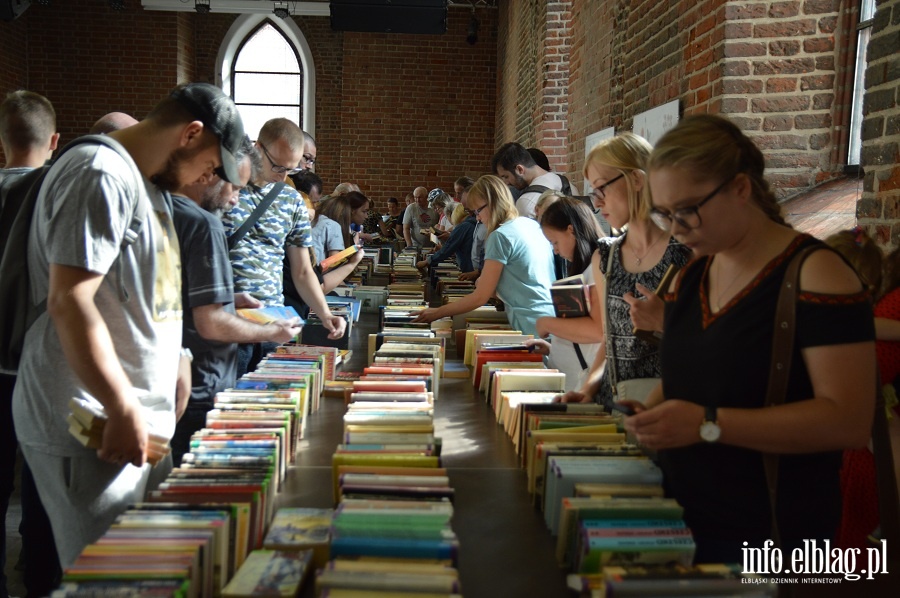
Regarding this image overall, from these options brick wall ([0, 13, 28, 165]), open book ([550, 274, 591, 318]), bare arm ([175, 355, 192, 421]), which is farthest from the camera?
brick wall ([0, 13, 28, 165])

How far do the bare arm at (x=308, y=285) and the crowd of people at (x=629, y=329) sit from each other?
72 centimetres

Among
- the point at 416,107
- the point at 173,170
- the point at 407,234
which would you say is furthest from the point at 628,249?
the point at 416,107

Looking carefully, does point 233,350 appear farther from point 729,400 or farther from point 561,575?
point 729,400

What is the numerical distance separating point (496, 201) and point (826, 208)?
1.66 metres

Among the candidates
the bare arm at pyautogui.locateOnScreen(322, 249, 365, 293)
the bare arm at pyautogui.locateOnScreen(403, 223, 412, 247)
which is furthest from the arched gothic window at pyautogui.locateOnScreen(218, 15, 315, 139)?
the bare arm at pyautogui.locateOnScreen(322, 249, 365, 293)

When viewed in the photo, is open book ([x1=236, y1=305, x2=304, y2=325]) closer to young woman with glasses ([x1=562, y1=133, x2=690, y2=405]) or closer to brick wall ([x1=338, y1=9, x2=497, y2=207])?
young woman with glasses ([x1=562, y1=133, x2=690, y2=405])

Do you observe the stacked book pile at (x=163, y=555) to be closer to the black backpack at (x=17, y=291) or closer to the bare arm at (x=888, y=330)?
the black backpack at (x=17, y=291)

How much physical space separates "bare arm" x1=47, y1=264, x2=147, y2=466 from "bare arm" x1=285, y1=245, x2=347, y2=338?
184cm

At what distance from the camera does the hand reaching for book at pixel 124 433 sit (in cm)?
169

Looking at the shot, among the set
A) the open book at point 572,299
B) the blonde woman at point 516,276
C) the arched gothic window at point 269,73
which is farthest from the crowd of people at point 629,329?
the arched gothic window at point 269,73

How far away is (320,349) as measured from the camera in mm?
3186

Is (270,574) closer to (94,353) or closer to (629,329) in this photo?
(94,353)

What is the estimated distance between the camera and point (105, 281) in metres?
1.79

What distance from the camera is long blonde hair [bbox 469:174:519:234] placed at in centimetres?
452
